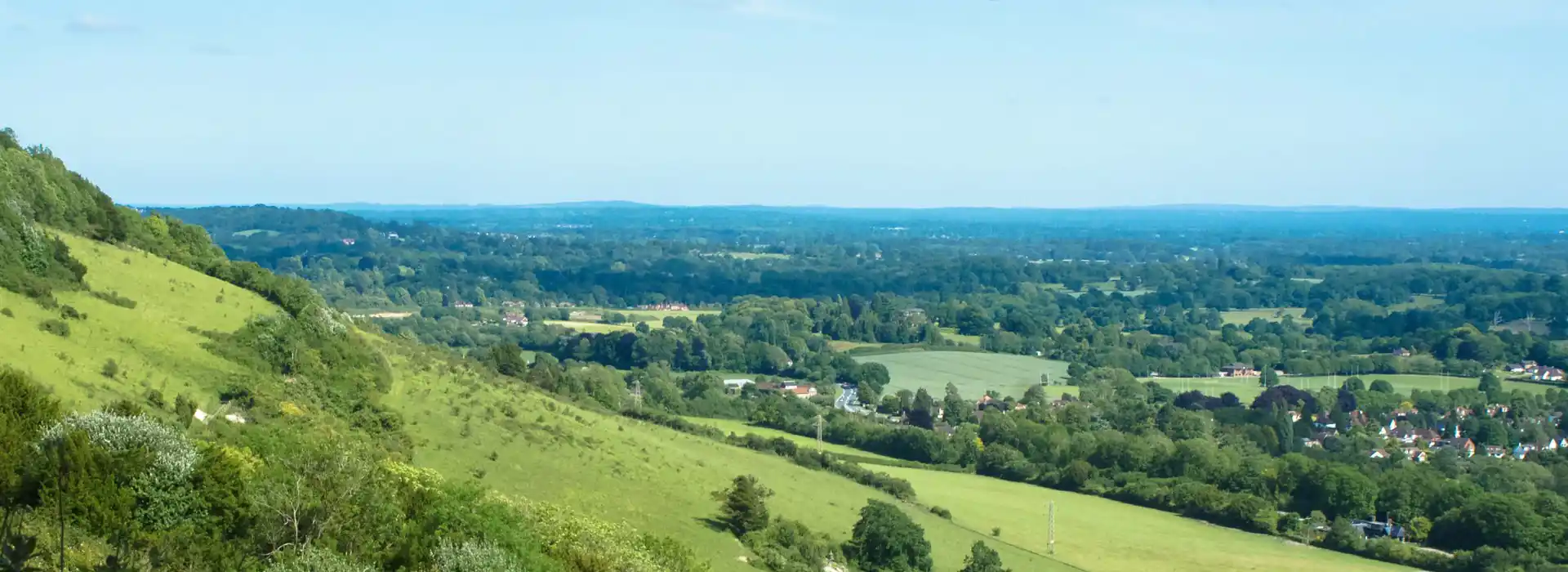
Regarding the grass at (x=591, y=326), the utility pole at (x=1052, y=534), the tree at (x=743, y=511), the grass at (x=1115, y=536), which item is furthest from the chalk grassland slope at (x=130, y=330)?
the grass at (x=591, y=326)

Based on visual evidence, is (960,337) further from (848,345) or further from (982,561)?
(982,561)

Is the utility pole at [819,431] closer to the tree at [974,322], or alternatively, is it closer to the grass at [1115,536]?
the grass at [1115,536]

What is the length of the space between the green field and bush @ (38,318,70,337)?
59446 mm

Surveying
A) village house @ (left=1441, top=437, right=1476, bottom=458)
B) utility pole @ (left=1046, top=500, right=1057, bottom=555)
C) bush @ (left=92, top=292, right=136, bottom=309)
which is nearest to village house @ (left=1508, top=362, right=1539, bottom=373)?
village house @ (left=1441, top=437, right=1476, bottom=458)

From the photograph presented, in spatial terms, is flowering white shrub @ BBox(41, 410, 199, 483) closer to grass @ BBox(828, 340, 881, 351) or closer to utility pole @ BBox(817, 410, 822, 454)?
utility pole @ BBox(817, 410, 822, 454)

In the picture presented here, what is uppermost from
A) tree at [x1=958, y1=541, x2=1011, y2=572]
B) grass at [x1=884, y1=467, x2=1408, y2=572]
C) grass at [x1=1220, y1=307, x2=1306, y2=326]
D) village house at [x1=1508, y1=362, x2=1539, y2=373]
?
tree at [x1=958, y1=541, x2=1011, y2=572]

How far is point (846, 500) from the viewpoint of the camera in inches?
1796

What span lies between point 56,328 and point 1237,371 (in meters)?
90.9

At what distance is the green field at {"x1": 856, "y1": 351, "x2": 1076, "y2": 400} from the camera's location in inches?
3620

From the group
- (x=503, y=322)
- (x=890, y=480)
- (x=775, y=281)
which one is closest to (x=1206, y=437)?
(x=890, y=480)

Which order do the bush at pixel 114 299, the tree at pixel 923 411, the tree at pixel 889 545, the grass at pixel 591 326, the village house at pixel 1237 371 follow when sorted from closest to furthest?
1. the bush at pixel 114 299
2. the tree at pixel 889 545
3. the tree at pixel 923 411
4. the village house at pixel 1237 371
5. the grass at pixel 591 326

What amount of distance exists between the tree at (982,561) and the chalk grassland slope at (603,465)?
2.84 feet

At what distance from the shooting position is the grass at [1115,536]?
45031mm

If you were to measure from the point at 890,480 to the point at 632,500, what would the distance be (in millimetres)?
15152
